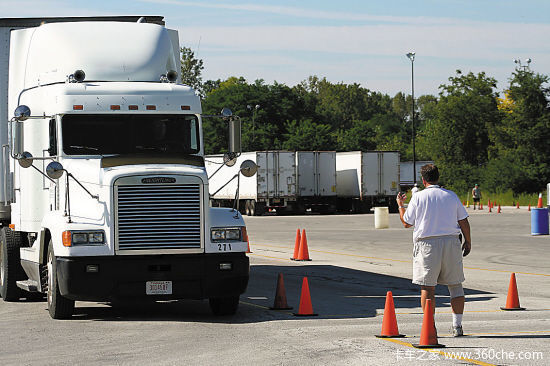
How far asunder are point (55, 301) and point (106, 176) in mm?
1843

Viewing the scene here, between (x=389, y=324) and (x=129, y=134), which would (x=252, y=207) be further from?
(x=389, y=324)

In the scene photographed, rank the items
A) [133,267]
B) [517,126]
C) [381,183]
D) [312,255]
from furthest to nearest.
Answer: [517,126], [381,183], [312,255], [133,267]

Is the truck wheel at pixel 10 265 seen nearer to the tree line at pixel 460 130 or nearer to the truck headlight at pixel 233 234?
the truck headlight at pixel 233 234

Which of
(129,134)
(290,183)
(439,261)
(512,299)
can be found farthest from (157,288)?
(290,183)

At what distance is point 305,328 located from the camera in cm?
1250

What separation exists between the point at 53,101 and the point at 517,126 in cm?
6088

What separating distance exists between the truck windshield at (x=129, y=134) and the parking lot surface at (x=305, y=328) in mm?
2336

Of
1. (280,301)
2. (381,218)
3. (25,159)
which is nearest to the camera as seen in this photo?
(25,159)

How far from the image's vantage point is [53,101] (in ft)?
47.4

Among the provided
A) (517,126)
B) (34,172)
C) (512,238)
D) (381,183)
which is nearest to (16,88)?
(34,172)

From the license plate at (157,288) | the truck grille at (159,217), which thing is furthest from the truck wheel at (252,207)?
the license plate at (157,288)

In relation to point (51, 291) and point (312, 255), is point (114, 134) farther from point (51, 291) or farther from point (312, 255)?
point (312, 255)

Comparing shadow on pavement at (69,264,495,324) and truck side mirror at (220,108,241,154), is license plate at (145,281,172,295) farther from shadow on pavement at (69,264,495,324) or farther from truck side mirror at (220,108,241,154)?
truck side mirror at (220,108,241,154)

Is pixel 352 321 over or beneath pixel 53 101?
beneath
